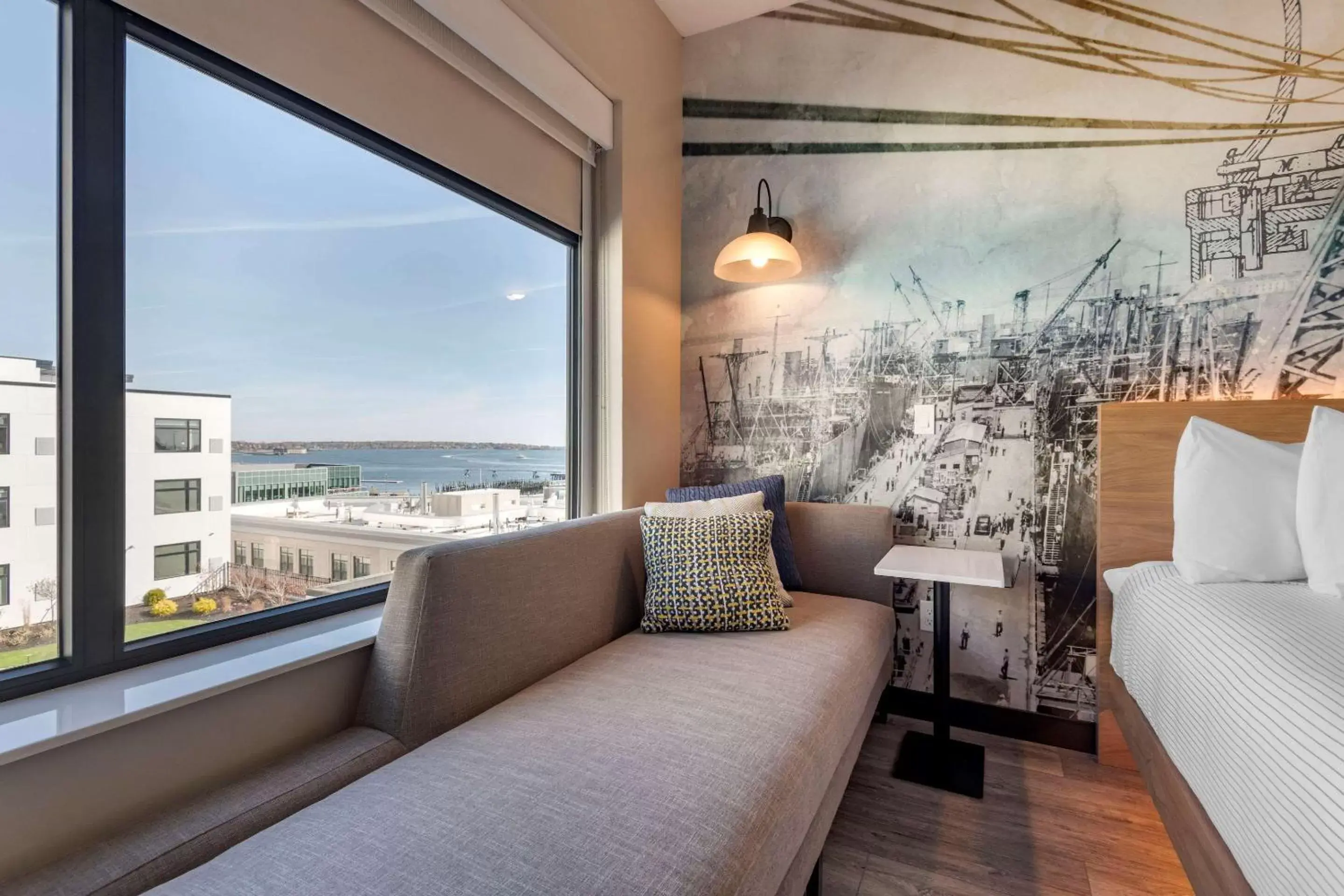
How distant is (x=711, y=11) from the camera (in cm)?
260

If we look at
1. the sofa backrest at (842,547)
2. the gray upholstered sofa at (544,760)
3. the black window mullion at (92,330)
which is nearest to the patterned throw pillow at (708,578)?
the gray upholstered sofa at (544,760)

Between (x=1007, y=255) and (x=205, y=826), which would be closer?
(x=205, y=826)

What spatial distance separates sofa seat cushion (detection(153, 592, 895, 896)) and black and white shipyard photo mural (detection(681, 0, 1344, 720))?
1.16 metres

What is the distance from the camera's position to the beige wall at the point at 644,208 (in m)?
2.26

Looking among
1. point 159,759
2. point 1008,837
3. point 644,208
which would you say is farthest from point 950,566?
point 159,759

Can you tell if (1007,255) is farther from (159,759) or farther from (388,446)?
(159,759)

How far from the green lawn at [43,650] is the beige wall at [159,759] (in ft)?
0.71

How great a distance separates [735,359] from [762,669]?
158 centimetres

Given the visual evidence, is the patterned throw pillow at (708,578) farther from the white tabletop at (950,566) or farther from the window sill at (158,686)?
the window sill at (158,686)

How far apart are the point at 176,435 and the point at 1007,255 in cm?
259

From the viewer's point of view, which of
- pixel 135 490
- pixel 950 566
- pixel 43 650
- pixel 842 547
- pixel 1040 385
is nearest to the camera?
pixel 43 650

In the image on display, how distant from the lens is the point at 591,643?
1.70 metres

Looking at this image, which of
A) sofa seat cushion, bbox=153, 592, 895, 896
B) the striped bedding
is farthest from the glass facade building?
the striped bedding

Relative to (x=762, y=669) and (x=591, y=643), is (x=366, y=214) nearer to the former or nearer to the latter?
(x=591, y=643)
